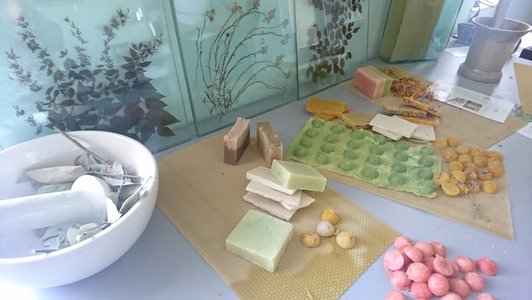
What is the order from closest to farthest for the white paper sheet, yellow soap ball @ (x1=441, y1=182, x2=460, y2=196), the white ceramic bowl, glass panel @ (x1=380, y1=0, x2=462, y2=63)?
1. the white ceramic bowl
2. yellow soap ball @ (x1=441, y1=182, x2=460, y2=196)
3. the white paper sheet
4. glass panel @ (x1=380, y1=0, x2=462, y2=63)

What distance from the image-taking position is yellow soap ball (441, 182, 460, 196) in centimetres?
56

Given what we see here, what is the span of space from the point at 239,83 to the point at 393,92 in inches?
16.0

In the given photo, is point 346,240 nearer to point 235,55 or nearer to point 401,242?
point 401,242

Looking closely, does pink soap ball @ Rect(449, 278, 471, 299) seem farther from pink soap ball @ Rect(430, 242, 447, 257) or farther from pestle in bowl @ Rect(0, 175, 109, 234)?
pestle in bowl @ Rect(0, 175, 109, 234)

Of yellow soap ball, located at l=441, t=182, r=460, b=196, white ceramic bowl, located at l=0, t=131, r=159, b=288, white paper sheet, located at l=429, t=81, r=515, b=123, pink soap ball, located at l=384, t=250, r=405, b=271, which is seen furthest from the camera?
white paper sheet, located at l=429, t=81, r=515, b=123

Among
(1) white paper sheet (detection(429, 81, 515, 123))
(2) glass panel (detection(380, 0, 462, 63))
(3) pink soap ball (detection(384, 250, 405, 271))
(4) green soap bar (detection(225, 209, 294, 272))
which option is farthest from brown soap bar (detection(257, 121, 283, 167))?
(2) glass panel (detection(380, 0, 462, 63))

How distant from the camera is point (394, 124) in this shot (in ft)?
2.33

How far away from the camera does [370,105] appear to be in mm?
820

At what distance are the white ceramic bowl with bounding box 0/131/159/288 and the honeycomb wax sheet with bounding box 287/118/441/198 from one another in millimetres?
287

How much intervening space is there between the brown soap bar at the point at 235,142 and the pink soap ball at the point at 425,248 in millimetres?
318

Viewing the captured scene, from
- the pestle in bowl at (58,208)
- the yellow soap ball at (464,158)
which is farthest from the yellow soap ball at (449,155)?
the pestle in bowl at (58,208)

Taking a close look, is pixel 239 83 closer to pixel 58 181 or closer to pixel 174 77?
pixel 174 77

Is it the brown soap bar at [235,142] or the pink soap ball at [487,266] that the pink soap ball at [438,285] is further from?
the brown soap bar at [235,142]

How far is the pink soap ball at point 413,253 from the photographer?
438mm
